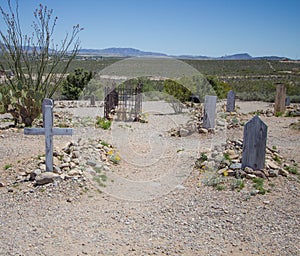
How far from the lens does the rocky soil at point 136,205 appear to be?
3.73m

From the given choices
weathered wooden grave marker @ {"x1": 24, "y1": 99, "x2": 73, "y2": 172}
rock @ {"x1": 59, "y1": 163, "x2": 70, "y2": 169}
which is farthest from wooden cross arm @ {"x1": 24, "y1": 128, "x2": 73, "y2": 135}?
rock @ {"x1": 59, "y1": 163, "x2": 70, "y2": 169}

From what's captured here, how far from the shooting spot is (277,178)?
5629mm

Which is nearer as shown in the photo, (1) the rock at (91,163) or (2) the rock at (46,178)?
(2) the rock at (46,178)

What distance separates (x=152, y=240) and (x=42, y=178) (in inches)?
82.9

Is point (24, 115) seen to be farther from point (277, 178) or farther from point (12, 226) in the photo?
point (277, 178)

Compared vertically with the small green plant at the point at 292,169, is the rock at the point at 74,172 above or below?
below

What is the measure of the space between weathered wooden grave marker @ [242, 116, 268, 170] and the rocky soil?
300 millimetres

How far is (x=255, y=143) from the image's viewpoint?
5.66m

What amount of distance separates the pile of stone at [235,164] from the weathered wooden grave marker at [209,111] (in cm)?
277

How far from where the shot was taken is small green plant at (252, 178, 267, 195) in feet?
16.6

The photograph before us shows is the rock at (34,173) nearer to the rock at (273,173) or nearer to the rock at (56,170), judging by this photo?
the rock at (56,170)

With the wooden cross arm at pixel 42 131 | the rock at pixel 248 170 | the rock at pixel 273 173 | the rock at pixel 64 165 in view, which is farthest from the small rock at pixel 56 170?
the rock at pixel 273 173

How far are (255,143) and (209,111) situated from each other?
4112 millimetres

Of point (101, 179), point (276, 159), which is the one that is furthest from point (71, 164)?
point (276, 159)
